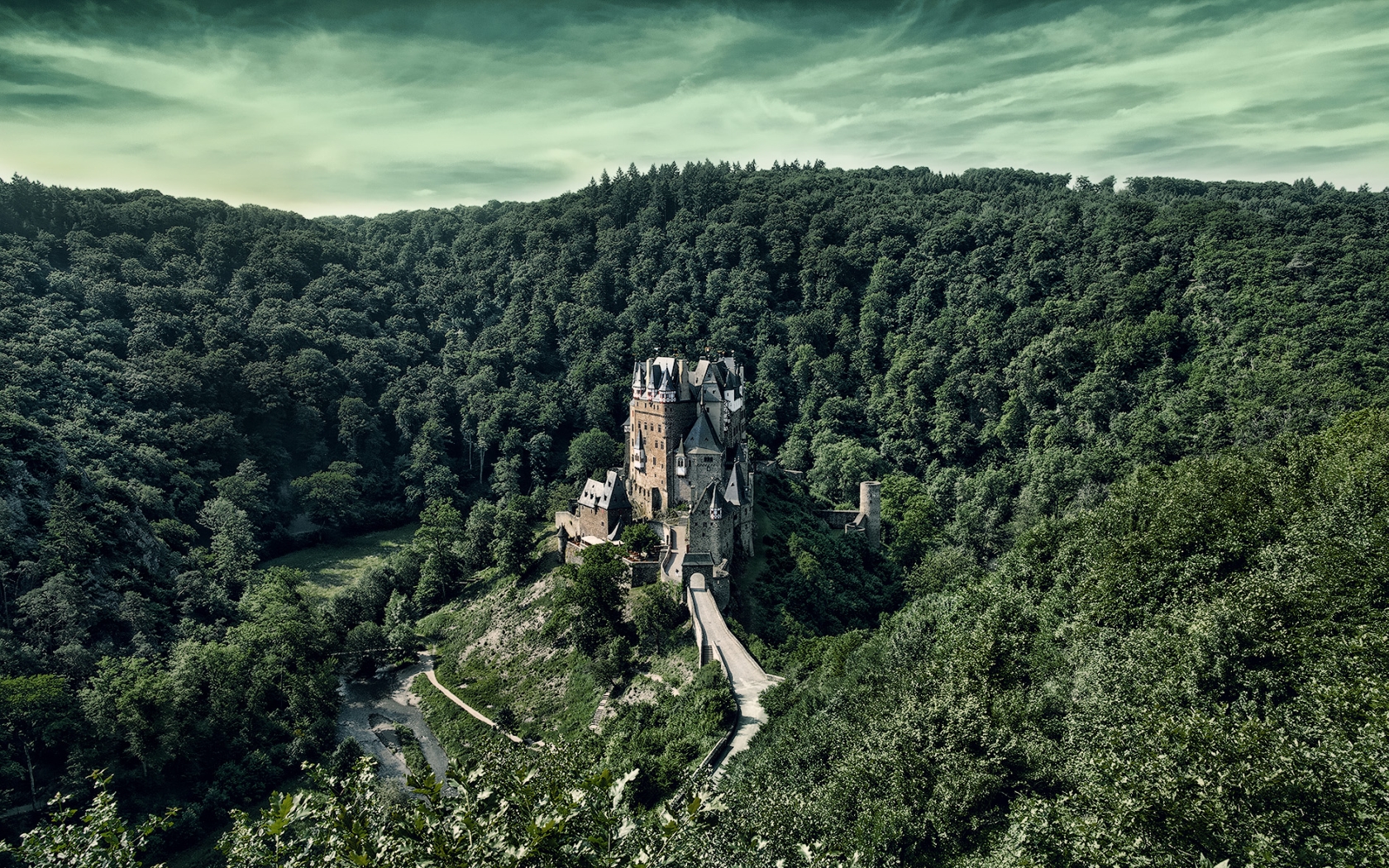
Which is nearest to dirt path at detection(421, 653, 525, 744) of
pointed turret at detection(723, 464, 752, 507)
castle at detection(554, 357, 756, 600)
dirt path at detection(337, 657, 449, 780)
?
dirt path at detection(337, 657, 449, 780)

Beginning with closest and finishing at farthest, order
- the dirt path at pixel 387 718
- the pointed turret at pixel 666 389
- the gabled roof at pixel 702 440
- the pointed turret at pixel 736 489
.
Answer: the dirt path at pixel 387 718 < the pointed turret at pixel 736 489 < the gabled roof at pixel 702 440 < the pointed turret at pixel 666 389

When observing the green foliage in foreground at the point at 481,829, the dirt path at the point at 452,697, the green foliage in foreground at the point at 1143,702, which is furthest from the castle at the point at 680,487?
the green foliage in foreground at the point at 481,829

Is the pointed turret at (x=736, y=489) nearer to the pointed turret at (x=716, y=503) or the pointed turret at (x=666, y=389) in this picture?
the pointed turret at (x=716, y=503)

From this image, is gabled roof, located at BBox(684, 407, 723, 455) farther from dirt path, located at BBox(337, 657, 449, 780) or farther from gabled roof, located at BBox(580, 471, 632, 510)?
dirt path, located at BBox(337, 657, 449, 780)

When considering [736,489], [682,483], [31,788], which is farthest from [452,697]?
[736,489]

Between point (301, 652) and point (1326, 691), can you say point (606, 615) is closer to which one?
point (301, 652)
